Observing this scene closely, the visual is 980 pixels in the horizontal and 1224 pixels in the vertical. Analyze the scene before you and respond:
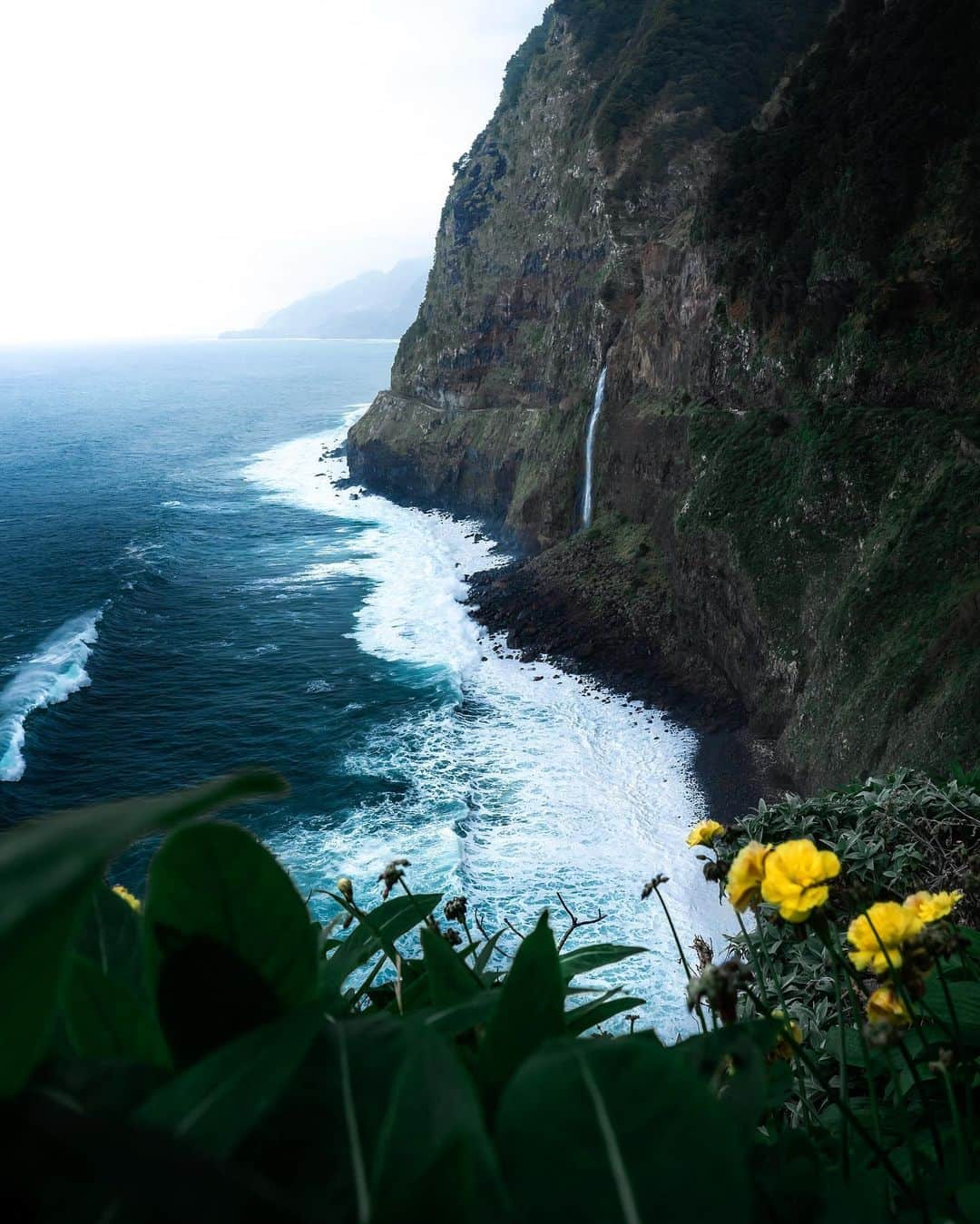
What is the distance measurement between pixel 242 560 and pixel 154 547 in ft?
16.3

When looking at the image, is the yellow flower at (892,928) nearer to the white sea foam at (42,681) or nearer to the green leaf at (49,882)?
the green leaf at (49,882)

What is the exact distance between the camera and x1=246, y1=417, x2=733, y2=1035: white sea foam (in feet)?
49.6

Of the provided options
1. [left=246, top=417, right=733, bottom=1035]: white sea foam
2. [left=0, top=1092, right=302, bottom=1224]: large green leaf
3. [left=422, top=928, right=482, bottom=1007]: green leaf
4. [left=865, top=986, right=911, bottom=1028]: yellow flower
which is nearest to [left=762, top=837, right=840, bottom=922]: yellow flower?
[left=865, top=986, right=911, bottom=1028]: yellow flower

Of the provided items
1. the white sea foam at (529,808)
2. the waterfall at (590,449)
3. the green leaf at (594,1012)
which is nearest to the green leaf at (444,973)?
the green leaf at (594,1012)

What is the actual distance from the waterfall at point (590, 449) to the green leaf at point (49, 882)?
1264 inches

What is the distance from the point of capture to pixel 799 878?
1.65 meters

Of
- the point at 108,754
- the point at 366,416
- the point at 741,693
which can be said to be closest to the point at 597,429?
the point at 741,693

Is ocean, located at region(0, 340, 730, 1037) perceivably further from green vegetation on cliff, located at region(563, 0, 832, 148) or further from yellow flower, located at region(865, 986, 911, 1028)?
green vegetation on cliff, located at region(563, 0, 832, 148)

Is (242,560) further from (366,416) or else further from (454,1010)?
(454,1010)

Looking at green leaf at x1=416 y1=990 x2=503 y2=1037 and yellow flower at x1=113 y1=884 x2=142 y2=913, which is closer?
green leaf at x1=416 y1=990 x2=503 y2=1037

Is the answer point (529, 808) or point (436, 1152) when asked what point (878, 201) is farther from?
point (436, 1152)

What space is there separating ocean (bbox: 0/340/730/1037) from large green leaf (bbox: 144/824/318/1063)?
40.3ft

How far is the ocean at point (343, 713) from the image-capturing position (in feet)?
54.3

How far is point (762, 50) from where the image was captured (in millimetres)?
36031
